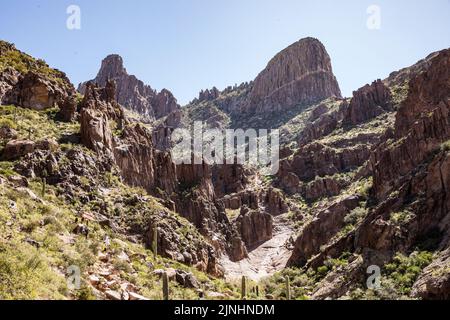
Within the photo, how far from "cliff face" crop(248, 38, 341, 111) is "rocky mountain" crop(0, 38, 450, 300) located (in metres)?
96.4

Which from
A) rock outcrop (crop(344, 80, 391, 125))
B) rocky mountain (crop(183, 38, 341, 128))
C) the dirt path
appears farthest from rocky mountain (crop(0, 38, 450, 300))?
rocky mountain (crop(183, 38, 341, 128))

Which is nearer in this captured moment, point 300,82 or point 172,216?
point 172,216

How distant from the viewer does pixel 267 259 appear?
73.7 metres

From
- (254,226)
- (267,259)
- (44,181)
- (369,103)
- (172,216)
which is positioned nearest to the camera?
(44,181)

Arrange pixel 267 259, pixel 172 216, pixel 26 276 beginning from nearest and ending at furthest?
pixel 26 276 < pixel 172 216 < pixel 267 259

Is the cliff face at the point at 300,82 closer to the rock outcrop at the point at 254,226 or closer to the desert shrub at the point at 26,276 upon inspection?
the rock outcrop at the point at 254,226

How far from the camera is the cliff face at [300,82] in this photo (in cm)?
18525

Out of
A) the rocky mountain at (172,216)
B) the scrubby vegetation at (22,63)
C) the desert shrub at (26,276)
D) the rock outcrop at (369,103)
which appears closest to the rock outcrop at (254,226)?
the rocky mountain at (172,216)

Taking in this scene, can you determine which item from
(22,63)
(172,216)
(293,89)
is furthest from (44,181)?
(293,89)

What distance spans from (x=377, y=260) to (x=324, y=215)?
69.3 ft

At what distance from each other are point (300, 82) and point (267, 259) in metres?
128

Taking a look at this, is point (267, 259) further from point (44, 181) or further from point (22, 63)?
point (44, 181)

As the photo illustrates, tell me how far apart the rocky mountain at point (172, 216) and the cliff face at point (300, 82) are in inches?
3796

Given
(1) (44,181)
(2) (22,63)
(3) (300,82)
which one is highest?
(3) (300,82)
